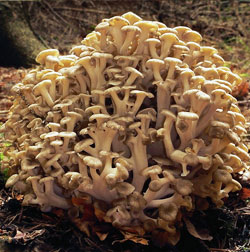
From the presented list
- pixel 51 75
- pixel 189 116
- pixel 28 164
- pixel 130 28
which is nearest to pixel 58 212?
pixel 28 164

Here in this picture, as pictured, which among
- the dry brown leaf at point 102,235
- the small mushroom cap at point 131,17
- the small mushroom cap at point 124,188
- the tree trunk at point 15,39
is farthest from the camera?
the tree trunk at point 15,39

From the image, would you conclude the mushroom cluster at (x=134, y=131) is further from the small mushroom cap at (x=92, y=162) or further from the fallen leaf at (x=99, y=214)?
the fallen leaf at (x=99, y=214)

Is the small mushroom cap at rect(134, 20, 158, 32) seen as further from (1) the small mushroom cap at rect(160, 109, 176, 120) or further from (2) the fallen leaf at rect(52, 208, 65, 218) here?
(2) the fallen leaf at rect(52, 208, 65, 218)

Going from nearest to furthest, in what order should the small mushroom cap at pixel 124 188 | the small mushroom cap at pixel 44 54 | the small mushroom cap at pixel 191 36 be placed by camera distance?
the small mushroom cap at pixel 124 188
the small mushroom cap at pixel 191 36
the small mushroom cap at pixel 44 54

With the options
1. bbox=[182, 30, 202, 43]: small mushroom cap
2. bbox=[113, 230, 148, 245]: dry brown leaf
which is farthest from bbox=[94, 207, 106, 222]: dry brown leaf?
bbox=[182, 30, 202, 43]: small mushroom cap

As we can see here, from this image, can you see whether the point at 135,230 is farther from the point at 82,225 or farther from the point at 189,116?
the point at 189,116

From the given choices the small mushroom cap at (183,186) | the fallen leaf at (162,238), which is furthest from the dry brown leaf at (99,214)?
the small mushroom cap at (183,186)

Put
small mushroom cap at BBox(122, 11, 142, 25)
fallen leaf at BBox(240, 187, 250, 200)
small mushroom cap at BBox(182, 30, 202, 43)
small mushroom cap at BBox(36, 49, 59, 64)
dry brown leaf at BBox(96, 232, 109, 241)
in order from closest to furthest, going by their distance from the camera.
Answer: dry brown leaf at BBox(96, 232, 109, 241)
small mushroom cap at BBox(122, 11, 142, 25)
small mushroom cap at BBox(182, 30, 202, 43)
small mushroom cap at BBox(36, 49, 59, 64)
fallen leaf at BBox(240, 187, 250, 200)
